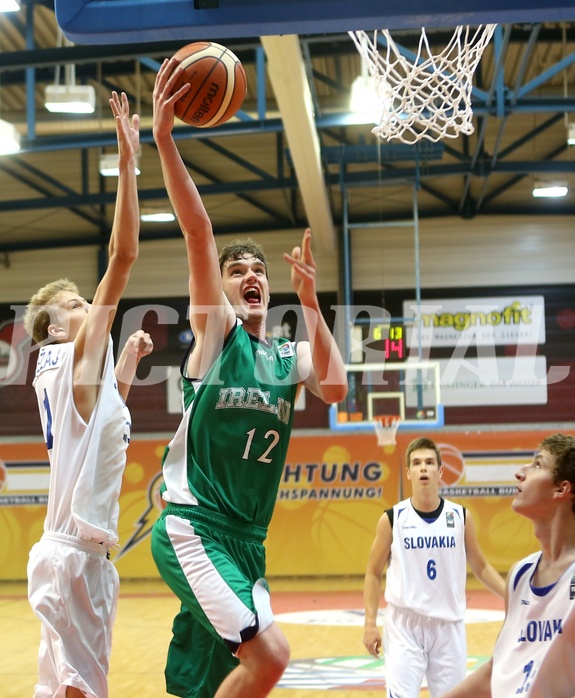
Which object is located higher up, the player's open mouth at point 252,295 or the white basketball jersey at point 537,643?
the player's open mouth at point 252,295

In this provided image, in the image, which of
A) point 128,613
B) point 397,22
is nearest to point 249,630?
point 397,22

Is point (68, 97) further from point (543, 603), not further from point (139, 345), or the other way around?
point (543, 603)

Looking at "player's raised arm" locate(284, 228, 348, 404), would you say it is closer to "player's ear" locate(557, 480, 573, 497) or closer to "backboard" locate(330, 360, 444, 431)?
"player's ear" locate(557, 480, 573, 497)

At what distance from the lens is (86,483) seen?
3928 mm

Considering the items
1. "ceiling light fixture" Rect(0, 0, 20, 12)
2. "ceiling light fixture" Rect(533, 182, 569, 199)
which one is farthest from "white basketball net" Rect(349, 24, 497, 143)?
"ceiling light fixture" Rect(533, 182, 569, 199)

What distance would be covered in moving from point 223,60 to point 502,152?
13.5m

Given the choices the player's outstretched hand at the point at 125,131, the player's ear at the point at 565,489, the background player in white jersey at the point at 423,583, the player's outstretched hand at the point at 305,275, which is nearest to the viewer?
the player's ear at the point at 565,489

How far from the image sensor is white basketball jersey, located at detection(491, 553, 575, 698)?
9.78ft

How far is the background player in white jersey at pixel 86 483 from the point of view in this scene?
376 cm

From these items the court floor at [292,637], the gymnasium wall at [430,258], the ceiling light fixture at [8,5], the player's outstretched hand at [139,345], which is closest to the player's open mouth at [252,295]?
the player's outstretched hand at [139,345]

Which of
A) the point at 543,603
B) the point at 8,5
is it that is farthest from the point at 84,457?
the point at 8,5

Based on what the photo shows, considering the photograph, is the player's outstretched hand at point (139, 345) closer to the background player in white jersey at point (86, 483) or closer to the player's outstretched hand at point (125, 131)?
the background player in white jersey at point (86, 483)

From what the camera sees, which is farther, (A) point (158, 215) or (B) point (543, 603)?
(A) point (158, 215)

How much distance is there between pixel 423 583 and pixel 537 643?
2.93 m
